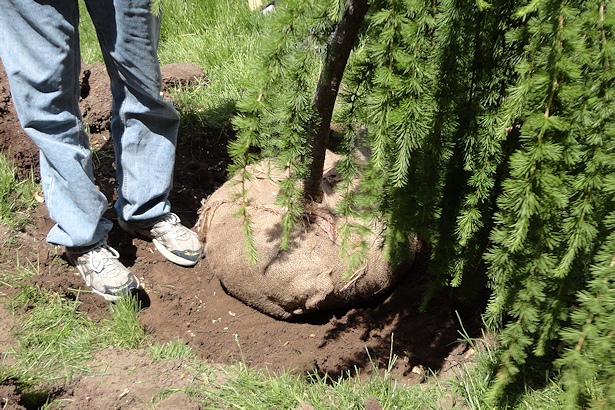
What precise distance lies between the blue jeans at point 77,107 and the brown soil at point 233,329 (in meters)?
0.28

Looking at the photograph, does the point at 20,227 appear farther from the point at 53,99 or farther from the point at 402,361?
the point at 402,361

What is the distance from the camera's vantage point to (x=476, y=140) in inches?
63.6

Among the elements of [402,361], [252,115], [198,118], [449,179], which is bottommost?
[402,361]

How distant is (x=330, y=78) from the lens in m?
2.00

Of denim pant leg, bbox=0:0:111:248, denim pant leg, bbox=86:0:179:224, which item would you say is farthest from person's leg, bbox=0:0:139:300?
denim pant leg, bbox=86:0:179:224

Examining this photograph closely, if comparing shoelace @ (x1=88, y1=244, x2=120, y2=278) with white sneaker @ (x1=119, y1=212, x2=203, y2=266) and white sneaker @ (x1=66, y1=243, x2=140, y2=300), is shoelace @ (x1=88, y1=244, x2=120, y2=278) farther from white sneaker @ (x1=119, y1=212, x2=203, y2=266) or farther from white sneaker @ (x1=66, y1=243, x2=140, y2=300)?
white sneaker @ (x1=119, y1=212, x2=203, y2=266)

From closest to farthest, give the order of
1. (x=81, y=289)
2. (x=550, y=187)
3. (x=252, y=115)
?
(x=550, y=187)
(x=252, y=115)
(x=81, y=289)

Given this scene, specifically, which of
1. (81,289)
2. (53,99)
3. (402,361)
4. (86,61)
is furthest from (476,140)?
(86,61)

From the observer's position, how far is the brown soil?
2.16m

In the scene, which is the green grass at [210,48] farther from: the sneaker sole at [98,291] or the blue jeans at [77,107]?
the sneaker sole at [98,291]

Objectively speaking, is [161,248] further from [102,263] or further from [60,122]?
[60,122]

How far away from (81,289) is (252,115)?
5.29 feet

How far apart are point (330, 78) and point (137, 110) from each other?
3.54ft

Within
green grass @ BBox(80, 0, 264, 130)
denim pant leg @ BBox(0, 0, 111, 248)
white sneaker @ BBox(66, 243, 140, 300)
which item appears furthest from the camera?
green grass @ BBox(80, 0, 264, 130)
